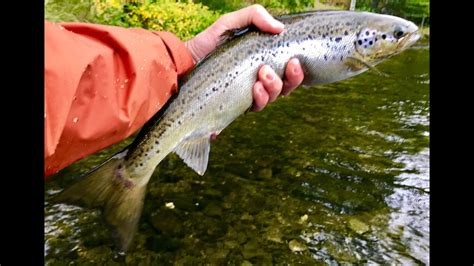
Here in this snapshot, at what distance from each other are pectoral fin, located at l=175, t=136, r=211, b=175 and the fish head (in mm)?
982

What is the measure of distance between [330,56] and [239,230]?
6.56 feet

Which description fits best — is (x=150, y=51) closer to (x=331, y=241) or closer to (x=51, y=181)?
(x=331, y=241)

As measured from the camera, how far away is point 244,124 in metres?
6.55

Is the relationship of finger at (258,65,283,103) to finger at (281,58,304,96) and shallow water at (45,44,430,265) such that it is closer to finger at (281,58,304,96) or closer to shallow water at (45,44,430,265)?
finger at (281,58,304,96)

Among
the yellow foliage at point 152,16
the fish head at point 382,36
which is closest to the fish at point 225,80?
the fish head at point 382,36

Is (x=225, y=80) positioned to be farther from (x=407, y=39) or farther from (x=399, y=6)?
(x=399, y=6)

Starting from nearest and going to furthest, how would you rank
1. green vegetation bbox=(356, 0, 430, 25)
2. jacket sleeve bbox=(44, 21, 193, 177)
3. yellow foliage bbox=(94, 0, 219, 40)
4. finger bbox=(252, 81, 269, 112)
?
jacket sleeve bbox=(44, 21, 193, 177), finger bbox=(252, 81, 269, 112), yellow foliage bbox=(94, 0, 219, 40), green vegetation bbox=(356, 0, 430, 25)

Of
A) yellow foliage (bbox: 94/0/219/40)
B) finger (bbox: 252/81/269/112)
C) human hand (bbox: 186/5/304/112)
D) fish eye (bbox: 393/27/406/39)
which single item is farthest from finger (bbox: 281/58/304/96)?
yellow foliage (bbox: 94/0/219/40)

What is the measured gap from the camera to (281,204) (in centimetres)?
433

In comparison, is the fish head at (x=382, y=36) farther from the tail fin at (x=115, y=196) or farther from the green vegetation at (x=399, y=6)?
the green vegetation at (x=399, y=6)

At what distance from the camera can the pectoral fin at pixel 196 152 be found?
2525 mm

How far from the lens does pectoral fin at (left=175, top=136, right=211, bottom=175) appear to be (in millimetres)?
2525

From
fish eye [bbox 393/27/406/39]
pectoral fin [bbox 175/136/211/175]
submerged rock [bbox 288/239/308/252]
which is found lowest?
submerged rock [bbox 288/239/308/252]
